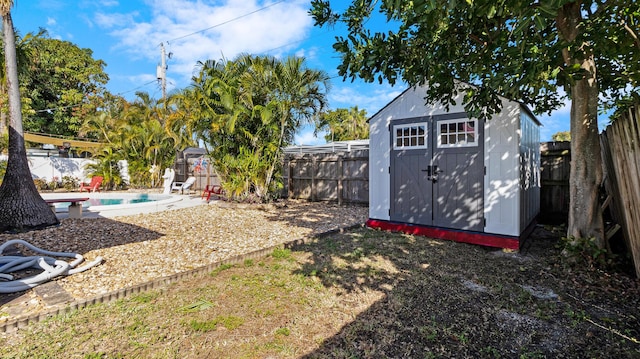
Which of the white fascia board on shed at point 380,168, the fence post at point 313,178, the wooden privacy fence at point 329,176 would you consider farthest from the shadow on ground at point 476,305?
the fence post at point 313,178

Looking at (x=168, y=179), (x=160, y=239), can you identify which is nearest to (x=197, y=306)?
(x=160, y=239)

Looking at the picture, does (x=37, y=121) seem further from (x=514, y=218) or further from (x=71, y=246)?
(x=514, y=218)

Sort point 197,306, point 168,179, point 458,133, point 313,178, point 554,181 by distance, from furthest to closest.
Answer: point 168,179
point 313,178
point 554,181
point 458,133
point 197,306

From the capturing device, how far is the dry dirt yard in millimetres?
2330

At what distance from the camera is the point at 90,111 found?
73.9 ft

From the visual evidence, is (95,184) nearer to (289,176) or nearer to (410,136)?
(289,176)

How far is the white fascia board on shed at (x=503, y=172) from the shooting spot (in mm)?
4910

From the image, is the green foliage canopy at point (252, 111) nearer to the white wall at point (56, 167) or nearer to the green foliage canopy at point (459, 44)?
the green foliage canopy at point (459, 44)

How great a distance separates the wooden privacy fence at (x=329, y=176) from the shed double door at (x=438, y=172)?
3122 mm

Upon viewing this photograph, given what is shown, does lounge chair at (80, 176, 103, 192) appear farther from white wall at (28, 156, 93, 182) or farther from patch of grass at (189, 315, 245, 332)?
patch of grass at (189, 315, 245, 332)

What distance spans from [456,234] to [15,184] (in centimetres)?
841

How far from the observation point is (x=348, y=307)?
9.82 feet

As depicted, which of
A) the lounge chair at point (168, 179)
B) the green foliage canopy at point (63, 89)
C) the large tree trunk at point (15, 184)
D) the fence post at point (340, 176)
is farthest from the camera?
the green foliage canopy at point (63, 89)

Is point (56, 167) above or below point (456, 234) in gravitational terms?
above
